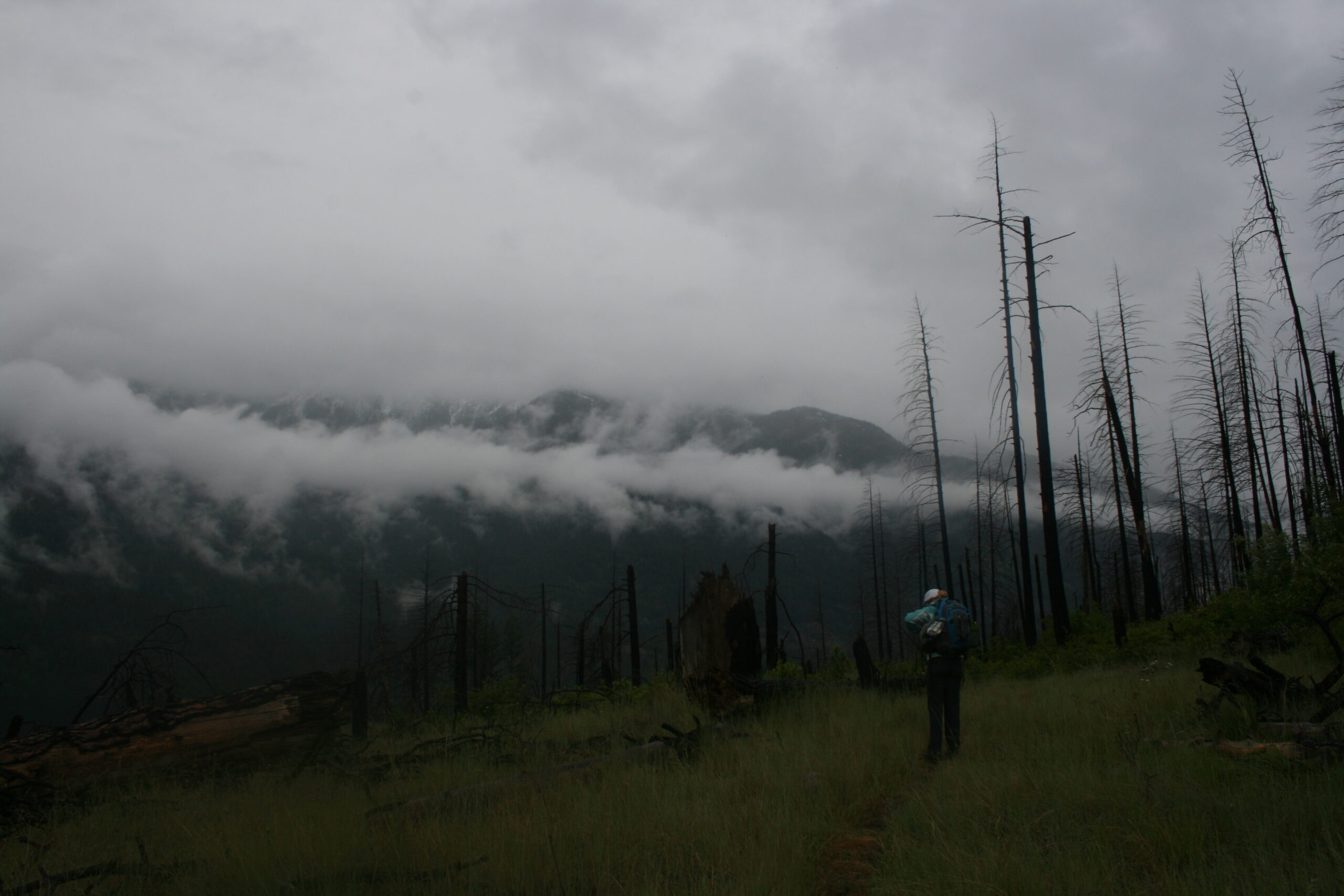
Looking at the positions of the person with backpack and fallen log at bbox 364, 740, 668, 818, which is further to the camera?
the person with backpack

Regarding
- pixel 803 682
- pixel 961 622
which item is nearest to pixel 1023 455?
pixel 803 682

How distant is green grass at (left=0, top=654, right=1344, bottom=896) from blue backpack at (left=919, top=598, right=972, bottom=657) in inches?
42.3

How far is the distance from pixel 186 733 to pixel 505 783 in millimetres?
5145

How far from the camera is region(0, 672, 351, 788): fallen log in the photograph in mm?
8383

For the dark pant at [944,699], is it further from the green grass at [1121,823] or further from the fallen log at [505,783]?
the fallen log at [505,783]

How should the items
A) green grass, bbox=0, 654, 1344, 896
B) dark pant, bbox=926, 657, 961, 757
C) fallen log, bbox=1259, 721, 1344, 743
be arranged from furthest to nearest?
dark pant, bbox=926, 657, 961, 757 < fallen log, bbox=1259, 721, 1344, 743 < green grass, bbox=0, 654, 1344, 896

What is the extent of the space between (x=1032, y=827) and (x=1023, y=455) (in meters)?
17.4

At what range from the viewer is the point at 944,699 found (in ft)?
27.0

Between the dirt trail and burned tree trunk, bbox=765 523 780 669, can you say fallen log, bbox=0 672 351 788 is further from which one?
burned tree trunk, bbox=765 523 780 669

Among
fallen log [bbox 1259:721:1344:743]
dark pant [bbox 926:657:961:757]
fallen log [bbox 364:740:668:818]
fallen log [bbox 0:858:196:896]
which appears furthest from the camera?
dark pant [bbox 926:657:961:757]

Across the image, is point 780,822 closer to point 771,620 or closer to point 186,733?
point 186,733

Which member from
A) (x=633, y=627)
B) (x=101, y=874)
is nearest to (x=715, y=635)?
(x=101, y=874)

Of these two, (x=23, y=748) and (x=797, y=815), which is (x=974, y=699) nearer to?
(x=797, y=815)

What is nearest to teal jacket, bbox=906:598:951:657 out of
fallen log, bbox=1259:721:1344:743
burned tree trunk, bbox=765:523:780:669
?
fallen log, bbox=1259:721:1344:743
